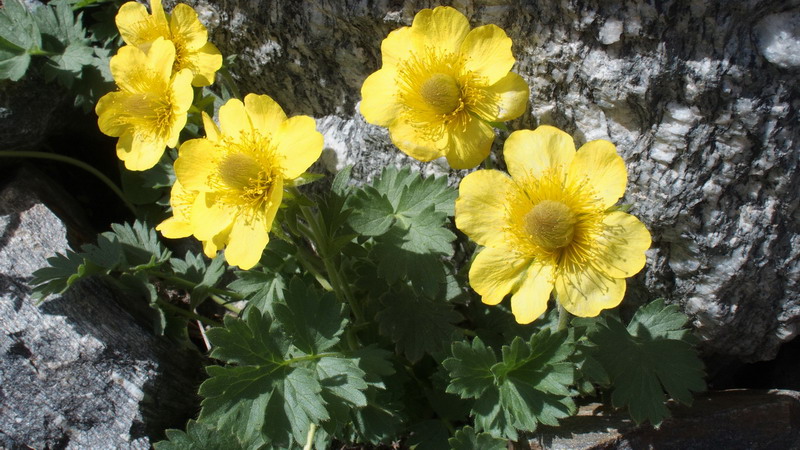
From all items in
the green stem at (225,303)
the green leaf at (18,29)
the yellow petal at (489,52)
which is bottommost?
the green stem at (225,303)

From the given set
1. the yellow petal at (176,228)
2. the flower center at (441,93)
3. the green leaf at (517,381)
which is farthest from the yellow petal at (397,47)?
the green leaf at (517,381)

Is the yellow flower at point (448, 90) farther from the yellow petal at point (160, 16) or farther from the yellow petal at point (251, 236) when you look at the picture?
the yellow petal at point (160, 16)

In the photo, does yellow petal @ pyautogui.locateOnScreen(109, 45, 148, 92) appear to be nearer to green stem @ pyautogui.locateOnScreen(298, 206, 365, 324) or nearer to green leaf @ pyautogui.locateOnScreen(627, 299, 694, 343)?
green stem @ pyautogui.locateOnScreen(298, 206, 365, 324)

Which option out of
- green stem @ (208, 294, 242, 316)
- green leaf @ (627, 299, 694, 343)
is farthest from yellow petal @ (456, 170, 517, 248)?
green stem @ (208, 294, 242, 316)

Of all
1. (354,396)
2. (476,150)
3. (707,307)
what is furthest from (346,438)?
(707,307)

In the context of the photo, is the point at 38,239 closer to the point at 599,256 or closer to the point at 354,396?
the point at 354,396

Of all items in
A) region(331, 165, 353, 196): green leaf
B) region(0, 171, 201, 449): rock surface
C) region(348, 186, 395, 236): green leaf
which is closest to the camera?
region(348, 186, 395, 236): green leaf
